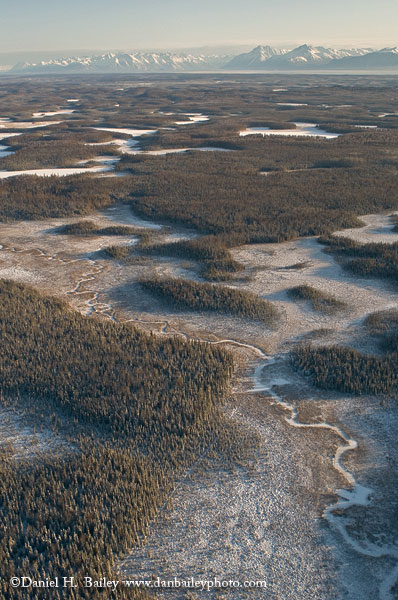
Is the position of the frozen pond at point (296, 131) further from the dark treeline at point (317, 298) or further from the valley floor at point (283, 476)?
the valley floor at point (283, 476)

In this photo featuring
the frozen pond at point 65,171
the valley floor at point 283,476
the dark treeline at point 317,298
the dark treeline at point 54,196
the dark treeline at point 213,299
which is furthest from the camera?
the frozen pond at point 65,171

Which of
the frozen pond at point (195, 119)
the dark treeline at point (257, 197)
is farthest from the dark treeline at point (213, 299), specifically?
the frozen pond at point (195, 119)

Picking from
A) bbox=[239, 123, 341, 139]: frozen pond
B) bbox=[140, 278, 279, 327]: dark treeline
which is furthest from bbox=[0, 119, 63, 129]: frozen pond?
bbox=[140, 278, 279, 327]: dark treeline

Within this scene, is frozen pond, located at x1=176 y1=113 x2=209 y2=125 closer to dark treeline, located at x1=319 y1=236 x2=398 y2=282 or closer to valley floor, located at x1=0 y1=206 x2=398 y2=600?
dark treeline, located at x1=319 y1=236 x2=398 y2=282

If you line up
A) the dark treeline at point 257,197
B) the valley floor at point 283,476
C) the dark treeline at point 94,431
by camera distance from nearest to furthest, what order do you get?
1. the valley floor at point 283,476
2. the dark treeline at point 94,431
3. the dark treeline at point 257,197

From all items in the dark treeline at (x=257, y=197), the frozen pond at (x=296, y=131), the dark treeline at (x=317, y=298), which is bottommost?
the dark treeline at (x=317, y=298)

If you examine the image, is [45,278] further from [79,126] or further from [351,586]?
[79,126]
